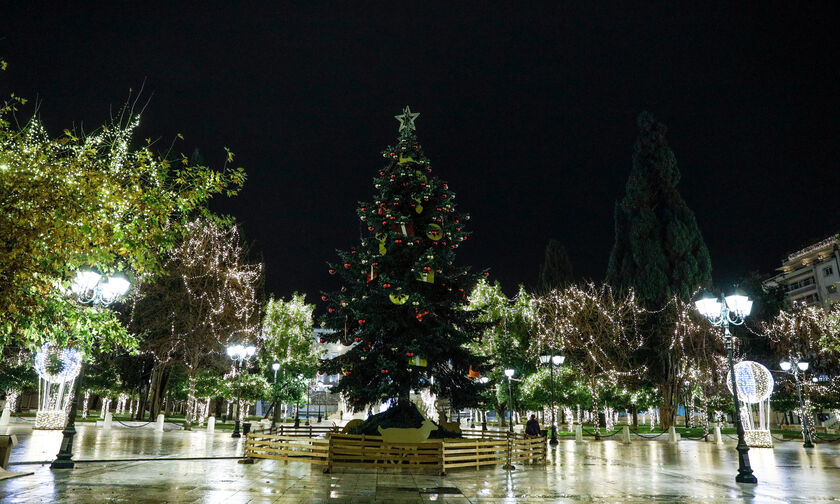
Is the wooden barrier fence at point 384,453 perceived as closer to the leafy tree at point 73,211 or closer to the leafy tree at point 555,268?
the leafy tree at point 73,211

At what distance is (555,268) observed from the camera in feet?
184

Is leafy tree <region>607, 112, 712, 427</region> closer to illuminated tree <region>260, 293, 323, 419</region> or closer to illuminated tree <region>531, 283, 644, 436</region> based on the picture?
illuminated tree <region>531, 283, 644, 436</region>

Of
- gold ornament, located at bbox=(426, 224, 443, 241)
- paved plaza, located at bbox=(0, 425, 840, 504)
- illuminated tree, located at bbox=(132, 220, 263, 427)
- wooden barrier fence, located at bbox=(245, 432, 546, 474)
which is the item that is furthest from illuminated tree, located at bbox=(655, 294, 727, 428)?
illuminated tree, located at bbox=(132, 220, 263, 427)

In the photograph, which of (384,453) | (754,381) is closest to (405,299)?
(384,453)

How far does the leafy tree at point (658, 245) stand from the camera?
1537 inches

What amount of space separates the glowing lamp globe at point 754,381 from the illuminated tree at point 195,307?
31.6m

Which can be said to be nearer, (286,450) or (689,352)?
(286,450)

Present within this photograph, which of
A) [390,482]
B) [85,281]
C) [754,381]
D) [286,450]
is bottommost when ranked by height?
[390,482]

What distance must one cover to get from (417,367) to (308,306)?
31.8 meters

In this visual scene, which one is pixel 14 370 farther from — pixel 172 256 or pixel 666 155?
pixel 666 155

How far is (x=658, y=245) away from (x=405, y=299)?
97.5 feet

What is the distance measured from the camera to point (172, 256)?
134ft

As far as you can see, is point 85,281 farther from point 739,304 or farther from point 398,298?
point 739,304

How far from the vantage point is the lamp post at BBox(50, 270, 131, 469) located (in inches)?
527
